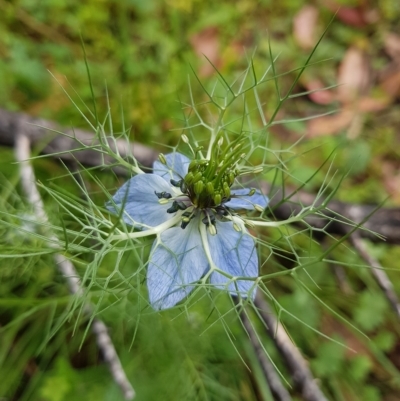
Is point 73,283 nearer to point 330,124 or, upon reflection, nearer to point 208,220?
point 208,220

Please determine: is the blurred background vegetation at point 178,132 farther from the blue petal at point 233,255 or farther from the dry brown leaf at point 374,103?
the blue petal at point 233,255

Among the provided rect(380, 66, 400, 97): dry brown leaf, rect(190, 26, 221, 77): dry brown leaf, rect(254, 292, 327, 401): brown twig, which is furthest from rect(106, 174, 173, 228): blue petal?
rect(380, 66, 400, 97): dry brown leaf

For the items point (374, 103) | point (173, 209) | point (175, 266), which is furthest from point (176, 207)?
point (374, 103)

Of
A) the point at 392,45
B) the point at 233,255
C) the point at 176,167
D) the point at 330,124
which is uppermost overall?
the point at 176,167

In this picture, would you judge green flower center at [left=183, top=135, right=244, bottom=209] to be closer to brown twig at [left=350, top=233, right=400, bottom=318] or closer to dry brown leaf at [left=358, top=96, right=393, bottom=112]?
brown twig at [left=350, top=233, right=400, bottom=318]

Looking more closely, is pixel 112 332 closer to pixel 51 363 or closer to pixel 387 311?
pixel 51 363

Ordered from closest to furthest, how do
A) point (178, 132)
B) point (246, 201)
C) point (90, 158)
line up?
point (246, 201)
point (90, 158)
point (178, 132)

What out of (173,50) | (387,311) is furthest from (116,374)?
(173,50)
